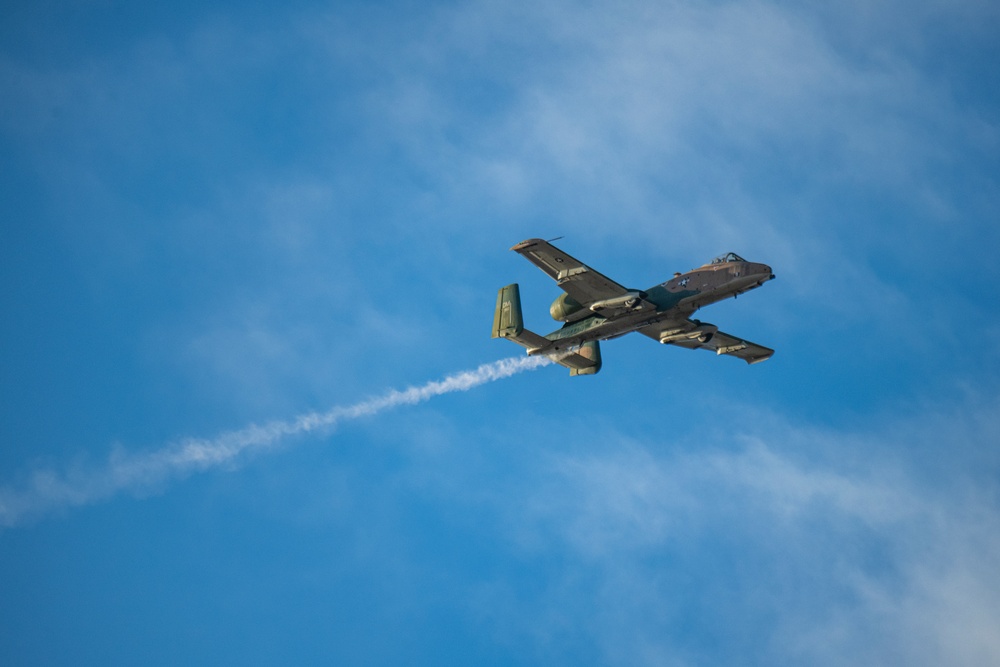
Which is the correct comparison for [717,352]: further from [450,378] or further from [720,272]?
[450,378]

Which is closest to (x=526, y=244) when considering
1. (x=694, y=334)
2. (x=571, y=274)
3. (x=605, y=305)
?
(x=571, y=274)

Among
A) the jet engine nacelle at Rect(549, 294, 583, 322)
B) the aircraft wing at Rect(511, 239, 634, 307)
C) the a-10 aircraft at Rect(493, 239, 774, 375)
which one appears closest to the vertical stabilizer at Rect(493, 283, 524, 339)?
the a-10 aircraft at Rect(493, 239, 774, 375)

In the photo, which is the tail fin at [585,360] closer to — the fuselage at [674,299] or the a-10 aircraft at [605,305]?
the a-10 aircraft at [605,305]

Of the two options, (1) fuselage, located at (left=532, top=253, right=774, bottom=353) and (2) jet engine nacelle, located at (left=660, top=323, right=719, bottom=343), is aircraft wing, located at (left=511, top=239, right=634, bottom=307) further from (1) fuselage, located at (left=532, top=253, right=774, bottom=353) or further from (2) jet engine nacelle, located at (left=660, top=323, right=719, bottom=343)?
(2) jet engine nacelle, located at (left=660, top=323, right=719, bottom=343)

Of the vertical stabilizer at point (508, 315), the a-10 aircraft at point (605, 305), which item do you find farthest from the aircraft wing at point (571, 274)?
the vertical stabilizer at point (508, 315)

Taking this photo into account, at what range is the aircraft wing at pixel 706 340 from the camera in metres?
92.9

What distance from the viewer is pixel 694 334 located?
306 ft

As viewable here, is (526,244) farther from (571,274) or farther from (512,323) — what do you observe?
(512,323)

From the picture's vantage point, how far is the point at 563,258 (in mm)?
85500

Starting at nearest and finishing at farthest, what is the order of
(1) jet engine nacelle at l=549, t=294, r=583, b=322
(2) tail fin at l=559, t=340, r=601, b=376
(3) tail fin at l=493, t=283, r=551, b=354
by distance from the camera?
(1) jet engine nacelle at l=549, t=294, r=583, b=322
(3) tail fin at l=493, t=283, r=551, b=354
(2) tail fin at l=559, t=340, r=601, b=376

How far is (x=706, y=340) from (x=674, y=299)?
7.11 metres

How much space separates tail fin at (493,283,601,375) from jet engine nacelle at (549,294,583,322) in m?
2.17

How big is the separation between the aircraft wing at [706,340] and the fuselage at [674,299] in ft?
5.40

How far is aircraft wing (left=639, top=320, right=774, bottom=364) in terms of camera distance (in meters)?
92.9
